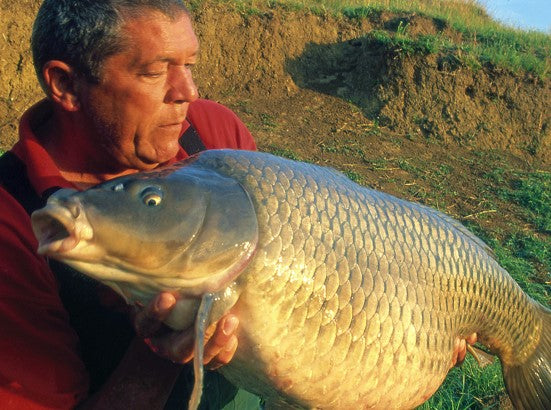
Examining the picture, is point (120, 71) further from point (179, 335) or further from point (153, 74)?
point (179, 335)

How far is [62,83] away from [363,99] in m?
7.58

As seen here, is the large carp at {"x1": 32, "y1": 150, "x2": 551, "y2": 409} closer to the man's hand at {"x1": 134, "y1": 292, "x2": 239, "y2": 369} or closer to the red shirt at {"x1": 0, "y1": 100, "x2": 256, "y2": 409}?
the man's hand at {"x1": 134, "y1": 292, "x2": 239, "y2": 369}

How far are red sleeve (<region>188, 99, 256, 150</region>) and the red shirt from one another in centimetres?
60

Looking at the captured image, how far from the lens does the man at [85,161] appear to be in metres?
1.81

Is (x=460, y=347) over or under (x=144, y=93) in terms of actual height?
under

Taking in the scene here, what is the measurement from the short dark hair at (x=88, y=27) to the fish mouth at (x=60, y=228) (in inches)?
31.5

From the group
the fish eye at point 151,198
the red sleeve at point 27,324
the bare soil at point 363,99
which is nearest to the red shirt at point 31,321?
the red sleeve at point 27,324

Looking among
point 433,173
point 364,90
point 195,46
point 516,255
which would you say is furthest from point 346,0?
point 195,46

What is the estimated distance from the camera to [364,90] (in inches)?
368

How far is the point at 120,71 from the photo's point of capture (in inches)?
78.0

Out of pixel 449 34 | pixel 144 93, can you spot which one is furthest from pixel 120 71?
pixel 449 34

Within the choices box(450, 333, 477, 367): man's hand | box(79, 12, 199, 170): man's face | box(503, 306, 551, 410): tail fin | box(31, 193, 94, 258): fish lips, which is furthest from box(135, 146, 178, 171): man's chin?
box(503, 306, 551, 410): tail fin

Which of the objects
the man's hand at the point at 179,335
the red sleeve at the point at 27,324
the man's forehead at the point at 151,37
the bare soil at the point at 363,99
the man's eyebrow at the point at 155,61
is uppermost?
the man's forehead at the point at 151,37

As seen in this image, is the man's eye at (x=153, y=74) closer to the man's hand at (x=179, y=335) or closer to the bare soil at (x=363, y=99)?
the man's hand at (x=179, y=335)
